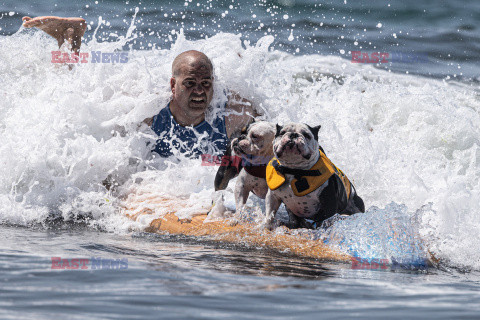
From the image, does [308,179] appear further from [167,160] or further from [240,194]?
[167,160]

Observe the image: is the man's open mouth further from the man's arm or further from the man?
the man's arm

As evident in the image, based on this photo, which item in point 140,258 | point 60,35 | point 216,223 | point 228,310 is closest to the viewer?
point 228,310

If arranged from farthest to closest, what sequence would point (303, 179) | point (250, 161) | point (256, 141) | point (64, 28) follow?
point (64, 28)
point (250, 161)
point (256, 141)
point (303, 179)

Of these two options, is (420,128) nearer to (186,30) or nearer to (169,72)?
(169,72)

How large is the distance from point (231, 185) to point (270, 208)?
1.45m

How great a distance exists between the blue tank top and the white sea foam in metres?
0.10

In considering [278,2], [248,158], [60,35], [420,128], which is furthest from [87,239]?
[278,2]

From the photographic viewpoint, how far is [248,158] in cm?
473

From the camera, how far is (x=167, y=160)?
6199 mm

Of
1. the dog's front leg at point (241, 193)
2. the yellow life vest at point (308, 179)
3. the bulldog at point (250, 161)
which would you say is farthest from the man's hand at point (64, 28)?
the yellow life vest at point (308, 179)

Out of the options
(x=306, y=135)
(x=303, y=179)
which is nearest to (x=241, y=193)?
(x=303, y=179)

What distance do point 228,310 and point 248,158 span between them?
1847 mm

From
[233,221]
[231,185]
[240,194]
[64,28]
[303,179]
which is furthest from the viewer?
[64,28]

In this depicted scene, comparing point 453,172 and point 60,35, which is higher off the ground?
point 60,35
